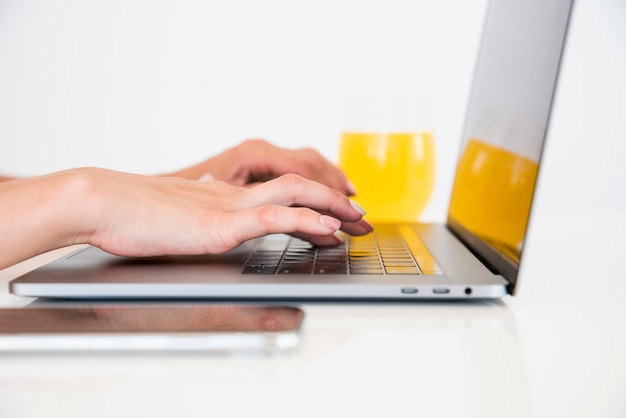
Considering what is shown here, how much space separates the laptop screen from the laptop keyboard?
0.27ft

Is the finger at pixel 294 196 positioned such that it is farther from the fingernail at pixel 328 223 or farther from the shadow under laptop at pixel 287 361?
the shadow under laptop at pixel 287 361

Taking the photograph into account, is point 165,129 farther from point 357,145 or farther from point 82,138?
point 357,145

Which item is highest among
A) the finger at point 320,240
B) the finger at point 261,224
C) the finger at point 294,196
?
the finger at point 294,196

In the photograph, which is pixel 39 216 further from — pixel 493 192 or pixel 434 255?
pixel 493 192

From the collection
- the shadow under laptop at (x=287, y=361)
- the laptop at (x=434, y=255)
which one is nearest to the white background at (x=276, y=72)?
the laptop at (x=434, y=255)

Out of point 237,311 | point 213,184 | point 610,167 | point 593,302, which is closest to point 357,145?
point 213,184

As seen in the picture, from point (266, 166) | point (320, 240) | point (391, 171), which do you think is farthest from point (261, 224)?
point (391, 171)

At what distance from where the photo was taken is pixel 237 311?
2.02 feet

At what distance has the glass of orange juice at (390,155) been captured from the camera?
1393 mm

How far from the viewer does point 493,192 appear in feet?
3.24

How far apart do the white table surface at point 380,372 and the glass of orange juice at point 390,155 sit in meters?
0.68

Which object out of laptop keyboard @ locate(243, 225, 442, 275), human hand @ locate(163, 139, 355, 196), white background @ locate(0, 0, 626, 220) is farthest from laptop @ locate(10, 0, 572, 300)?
white background @ locate(0, 0, 626, 220)

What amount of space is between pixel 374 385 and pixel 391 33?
7.56 feet

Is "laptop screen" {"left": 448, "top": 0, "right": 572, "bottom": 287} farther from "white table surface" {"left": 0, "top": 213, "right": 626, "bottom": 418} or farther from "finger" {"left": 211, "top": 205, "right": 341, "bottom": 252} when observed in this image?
"finger" {"left": 211, "top": 205, "right": 341, "bottom": 252}
